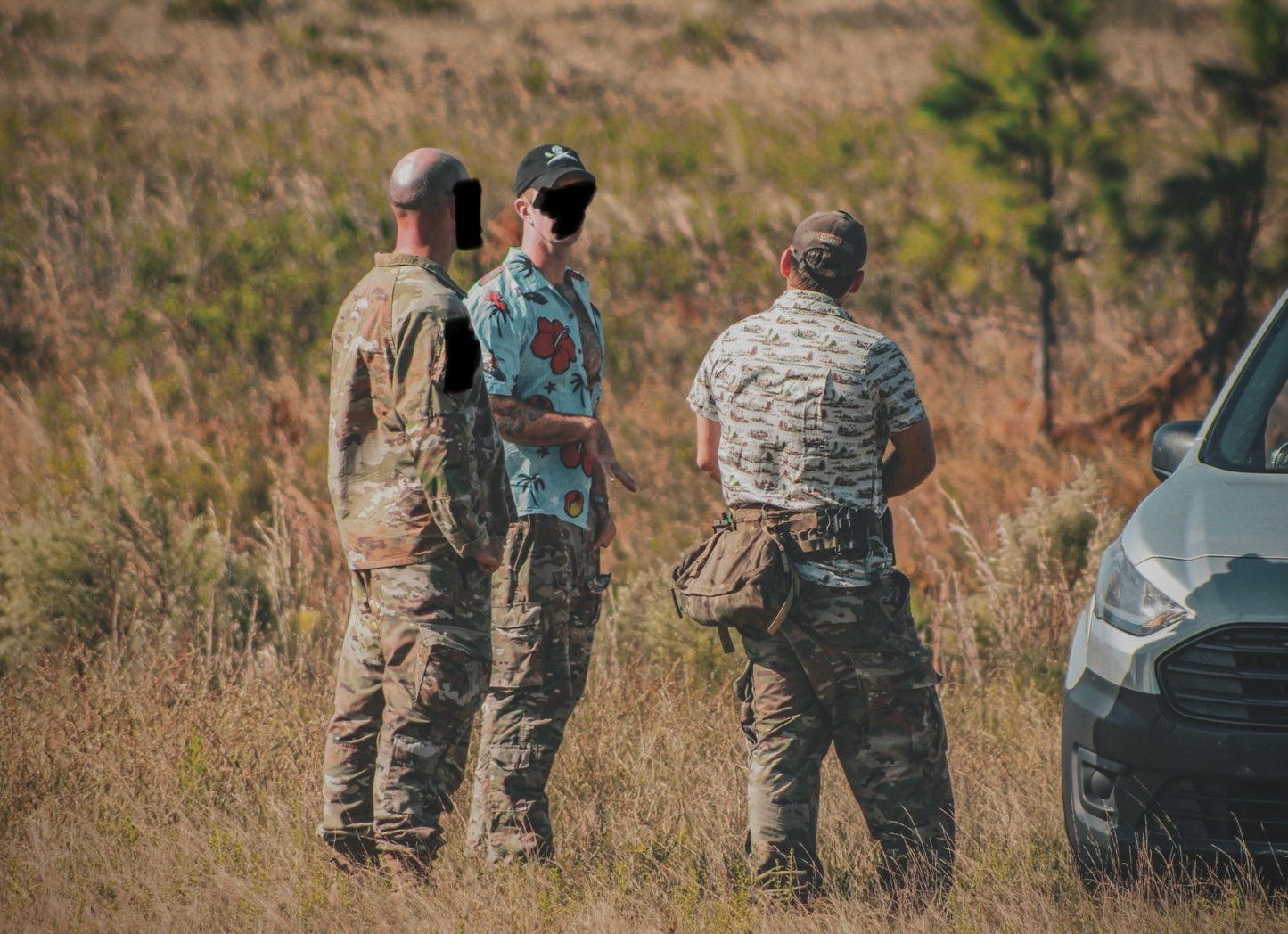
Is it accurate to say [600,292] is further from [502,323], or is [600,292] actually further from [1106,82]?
[502,323]

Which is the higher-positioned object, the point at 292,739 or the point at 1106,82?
the point at 1106,82

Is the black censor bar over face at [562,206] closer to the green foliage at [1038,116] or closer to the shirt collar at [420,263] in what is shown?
the shirt collar at [420,263]

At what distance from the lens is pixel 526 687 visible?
358 cm

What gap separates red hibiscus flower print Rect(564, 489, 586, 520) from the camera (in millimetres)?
3646

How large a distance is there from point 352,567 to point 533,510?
0.53 metres

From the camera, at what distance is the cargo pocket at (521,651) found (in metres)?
3.56

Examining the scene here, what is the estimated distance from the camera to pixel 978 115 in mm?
8820

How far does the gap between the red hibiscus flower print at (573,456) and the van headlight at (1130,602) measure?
1483 millimetres

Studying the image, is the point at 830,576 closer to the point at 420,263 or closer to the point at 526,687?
the point at 526,687

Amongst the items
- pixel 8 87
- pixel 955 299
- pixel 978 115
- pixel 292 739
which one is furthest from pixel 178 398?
pixel 8 87

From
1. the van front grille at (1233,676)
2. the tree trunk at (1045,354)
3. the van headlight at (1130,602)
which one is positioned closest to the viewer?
the van front grille at (1233,676)

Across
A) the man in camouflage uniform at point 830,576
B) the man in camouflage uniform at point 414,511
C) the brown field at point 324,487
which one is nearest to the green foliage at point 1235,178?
the brown field at point 324,487

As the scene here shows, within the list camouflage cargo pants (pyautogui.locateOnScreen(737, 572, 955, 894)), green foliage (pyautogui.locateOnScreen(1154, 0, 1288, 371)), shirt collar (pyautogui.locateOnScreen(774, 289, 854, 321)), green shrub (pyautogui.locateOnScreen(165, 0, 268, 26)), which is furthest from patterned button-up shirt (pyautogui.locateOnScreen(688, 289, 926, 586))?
green shrub (pyautogui.locateOnScreen(165, 0, 268, 26))

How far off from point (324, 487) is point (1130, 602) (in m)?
5.16
